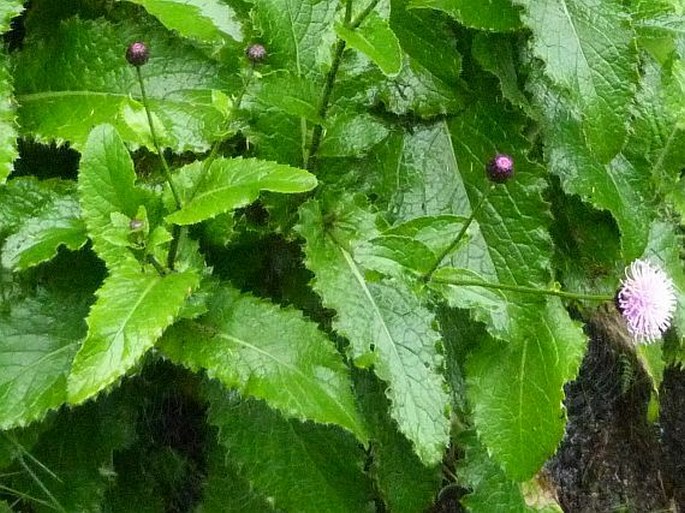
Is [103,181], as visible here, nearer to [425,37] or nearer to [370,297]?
[370,297]

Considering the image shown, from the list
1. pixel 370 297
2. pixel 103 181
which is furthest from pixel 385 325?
pixel 103 181

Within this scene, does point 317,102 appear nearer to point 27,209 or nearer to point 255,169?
point 255,169

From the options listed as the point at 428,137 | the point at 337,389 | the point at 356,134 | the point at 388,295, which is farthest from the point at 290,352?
the point at 428,137

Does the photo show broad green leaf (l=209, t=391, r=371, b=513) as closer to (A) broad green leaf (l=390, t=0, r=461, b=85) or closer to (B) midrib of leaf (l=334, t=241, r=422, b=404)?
(B) midrib of leaf (l=334, t=241, r=422, b=404)

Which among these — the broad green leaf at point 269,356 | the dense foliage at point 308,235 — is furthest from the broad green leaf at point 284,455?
the broad green leaf at point 269,356

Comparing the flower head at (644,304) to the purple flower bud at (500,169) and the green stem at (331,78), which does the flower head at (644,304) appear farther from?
the green stem at (331,78)
